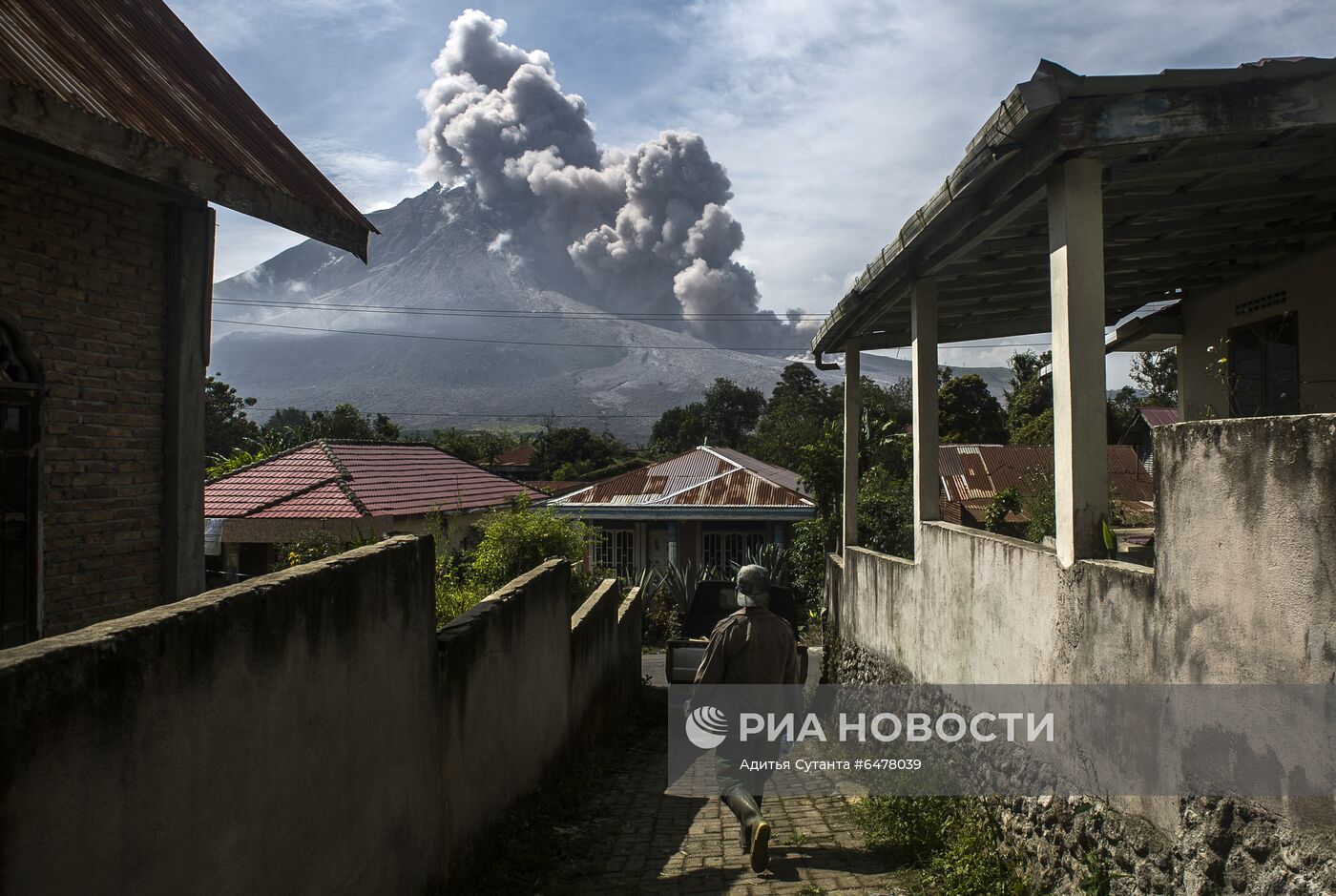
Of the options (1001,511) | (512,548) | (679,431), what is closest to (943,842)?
(512,548)

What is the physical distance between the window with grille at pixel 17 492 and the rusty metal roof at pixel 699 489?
60.4 ft

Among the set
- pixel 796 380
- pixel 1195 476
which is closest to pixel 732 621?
pixel 1195 476

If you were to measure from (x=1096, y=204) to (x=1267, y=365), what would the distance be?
436 cm

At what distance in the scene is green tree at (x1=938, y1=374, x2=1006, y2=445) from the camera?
4200 cm

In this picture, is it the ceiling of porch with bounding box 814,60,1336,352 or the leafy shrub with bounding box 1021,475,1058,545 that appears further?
the leafy shrub with bounding box 1021,475,1058,545

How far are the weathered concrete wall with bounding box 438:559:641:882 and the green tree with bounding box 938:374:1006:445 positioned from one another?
111 ft

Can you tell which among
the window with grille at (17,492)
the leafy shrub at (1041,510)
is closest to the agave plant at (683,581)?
the leafy shrub at (1041,510)

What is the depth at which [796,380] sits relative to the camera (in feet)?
201

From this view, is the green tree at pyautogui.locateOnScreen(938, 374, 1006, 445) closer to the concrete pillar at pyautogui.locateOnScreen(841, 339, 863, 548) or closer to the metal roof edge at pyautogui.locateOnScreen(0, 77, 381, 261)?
the concrete pillar at pyautogui.locateOnScreen(841, 339, 863, 548)

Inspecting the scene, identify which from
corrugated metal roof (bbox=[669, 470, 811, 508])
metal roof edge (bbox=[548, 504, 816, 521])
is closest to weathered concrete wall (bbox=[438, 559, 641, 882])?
metal roof edge (bbox=[548, 504, 816, 521])

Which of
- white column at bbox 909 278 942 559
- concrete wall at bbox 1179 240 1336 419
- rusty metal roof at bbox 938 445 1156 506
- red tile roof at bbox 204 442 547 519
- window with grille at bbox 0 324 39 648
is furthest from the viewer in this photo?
rusty metal roof at bbox 938 445 1156 506

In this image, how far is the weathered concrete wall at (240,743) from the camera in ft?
6.66

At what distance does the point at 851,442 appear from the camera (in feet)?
35.8

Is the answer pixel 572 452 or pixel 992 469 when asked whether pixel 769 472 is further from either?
pixel 572 452
